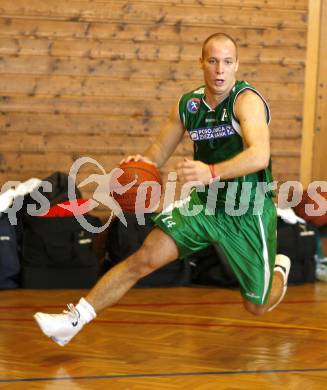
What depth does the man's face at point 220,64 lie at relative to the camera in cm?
419

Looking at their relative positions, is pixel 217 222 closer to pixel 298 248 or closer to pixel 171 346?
pixel 171 346

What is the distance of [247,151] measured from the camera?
3.97 meters

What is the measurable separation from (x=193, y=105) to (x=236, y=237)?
71cm

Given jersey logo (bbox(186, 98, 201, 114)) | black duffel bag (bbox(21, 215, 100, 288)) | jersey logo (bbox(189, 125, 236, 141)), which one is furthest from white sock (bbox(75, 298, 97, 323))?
black duffel bag (bbox(21, 215, 100, 288))

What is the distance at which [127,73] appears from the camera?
25.2ft

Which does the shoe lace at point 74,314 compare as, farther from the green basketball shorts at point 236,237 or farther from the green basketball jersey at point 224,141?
the green basketball jersey at point 224,141

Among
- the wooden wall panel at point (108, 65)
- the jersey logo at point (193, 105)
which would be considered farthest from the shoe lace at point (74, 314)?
the wooden wall panel at point (108, 65)

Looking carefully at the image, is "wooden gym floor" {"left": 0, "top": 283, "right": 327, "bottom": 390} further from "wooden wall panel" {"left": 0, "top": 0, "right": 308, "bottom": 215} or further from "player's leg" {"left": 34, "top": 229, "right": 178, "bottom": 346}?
"wooden wall panel" {"left": 0, "top": 0, "right": 308, "bottom": 215}

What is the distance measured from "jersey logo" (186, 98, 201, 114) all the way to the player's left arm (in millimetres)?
263

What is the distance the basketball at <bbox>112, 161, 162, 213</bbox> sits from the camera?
500 centimetres

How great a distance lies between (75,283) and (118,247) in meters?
0.44

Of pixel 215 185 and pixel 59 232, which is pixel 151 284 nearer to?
pixel 59 232

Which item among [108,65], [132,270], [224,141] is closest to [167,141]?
[224,141]

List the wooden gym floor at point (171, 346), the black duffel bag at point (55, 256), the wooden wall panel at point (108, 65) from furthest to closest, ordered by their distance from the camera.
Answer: the wooden wall panel at point (108, 65)
the black duffel bag at point (55, 256)
the wooden gym floor at point (171, 346)
